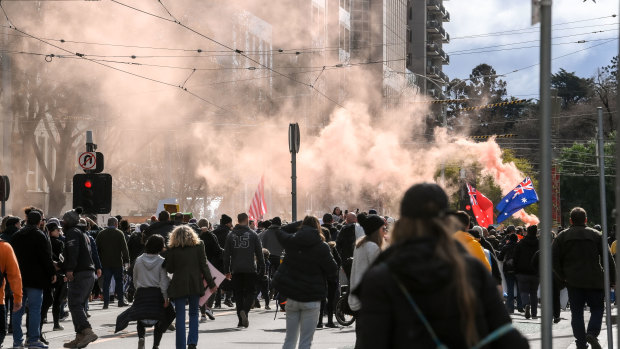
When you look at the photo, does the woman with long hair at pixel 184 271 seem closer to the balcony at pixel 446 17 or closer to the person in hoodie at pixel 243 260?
the person in hoodie at pixel 243 260

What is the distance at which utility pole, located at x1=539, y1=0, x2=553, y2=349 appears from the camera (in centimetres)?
496

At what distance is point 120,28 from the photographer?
35.2m

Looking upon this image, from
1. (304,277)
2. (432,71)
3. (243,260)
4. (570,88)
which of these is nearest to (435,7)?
(432,71)

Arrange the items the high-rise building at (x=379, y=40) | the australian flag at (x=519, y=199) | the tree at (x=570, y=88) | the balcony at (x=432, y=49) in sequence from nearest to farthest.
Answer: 1. the australian flag at (x=519, y=199)
2. the high-rise building at (x=379, y=40)
3. the tree at (x=570, y=88)
4. the balcony at (x=432, y=49)

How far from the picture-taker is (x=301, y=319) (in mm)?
10547

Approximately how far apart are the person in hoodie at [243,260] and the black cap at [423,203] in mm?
12446

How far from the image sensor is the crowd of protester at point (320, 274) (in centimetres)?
392

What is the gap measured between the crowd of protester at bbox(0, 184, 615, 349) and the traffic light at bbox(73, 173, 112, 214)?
513 mm

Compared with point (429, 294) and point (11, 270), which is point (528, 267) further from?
point (429, 294)

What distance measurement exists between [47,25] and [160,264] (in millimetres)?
21986

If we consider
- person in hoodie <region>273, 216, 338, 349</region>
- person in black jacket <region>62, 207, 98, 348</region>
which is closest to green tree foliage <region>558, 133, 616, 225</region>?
person in black jacket <region>62, 207, 98, 348</region>

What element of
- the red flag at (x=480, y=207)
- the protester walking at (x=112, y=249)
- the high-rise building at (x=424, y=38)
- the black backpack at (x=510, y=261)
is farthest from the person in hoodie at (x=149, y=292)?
the high-rise building at (x=424, y=38)

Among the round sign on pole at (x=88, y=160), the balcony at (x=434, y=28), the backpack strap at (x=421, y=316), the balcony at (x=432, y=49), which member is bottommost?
the backpack strap at (x=421, y=316)

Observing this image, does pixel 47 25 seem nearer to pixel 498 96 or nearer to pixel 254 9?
pixel 254 9
